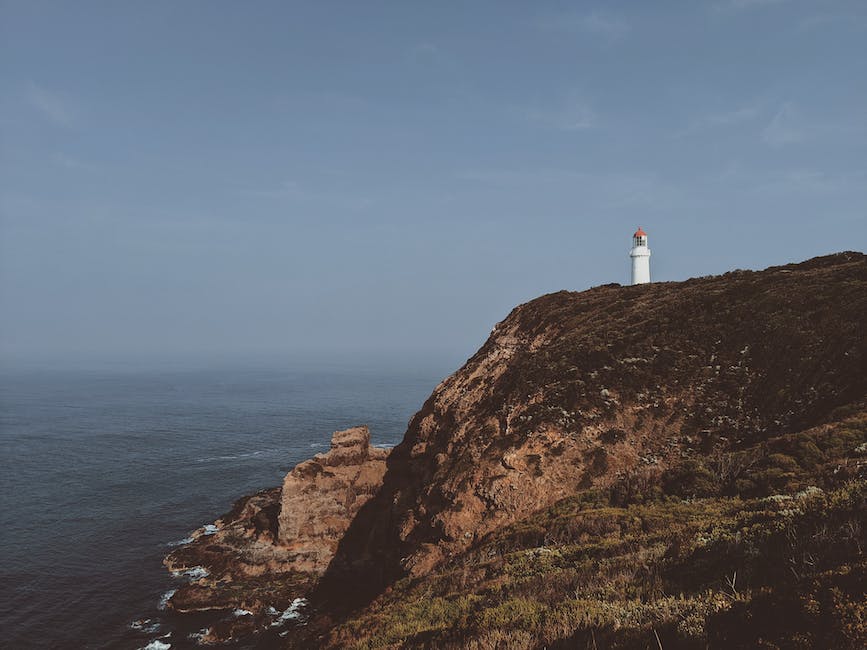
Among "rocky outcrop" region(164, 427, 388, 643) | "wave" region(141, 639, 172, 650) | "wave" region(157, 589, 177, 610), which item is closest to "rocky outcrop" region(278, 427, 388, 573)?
"rocky outcrop" region(164, 427, 388, 643)

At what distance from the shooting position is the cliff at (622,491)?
929 cm

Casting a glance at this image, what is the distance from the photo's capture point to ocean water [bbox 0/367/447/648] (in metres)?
34.6

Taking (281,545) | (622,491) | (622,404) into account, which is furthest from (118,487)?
(622,491)

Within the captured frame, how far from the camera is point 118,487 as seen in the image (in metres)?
61.9

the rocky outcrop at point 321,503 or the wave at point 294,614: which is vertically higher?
the rocky outcrop at point 321,503

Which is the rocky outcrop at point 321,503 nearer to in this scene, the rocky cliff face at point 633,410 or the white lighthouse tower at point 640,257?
the rocky cliff face at point 633,410

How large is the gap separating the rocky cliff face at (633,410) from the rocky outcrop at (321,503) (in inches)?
72.0

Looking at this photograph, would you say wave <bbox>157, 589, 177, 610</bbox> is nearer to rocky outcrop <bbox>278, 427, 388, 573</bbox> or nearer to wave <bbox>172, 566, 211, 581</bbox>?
wave <bbox>172, 566, 211, 581</bbox>

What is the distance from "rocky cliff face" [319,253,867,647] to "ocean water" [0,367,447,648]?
16.7 m

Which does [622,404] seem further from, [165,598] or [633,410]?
[165,598]

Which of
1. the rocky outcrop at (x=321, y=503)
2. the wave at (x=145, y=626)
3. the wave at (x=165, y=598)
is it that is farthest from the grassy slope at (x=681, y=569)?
the wave at (x=165, y=598)

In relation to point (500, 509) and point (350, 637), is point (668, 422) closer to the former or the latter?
point (500, 509)

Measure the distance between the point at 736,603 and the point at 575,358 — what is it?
87.4ft

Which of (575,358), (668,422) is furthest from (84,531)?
(668,422)
